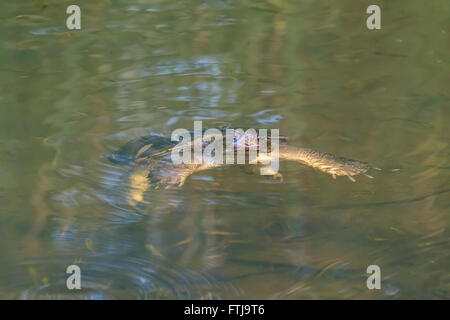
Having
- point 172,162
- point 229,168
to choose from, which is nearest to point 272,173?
point 229,168

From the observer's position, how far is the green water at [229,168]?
2129 millimetres

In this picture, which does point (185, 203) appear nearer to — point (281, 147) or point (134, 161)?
point (134, 161)

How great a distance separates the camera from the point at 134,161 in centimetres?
288

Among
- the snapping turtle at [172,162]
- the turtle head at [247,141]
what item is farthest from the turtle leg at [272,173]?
the turtle head at [247,141]

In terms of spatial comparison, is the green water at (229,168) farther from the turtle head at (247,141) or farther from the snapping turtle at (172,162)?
the turtle head at (247,141)

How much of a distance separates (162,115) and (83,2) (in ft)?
8.61

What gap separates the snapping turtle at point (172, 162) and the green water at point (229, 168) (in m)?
0.06

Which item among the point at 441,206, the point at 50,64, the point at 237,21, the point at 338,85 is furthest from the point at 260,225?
the point at 237,21

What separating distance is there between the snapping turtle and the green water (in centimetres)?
6

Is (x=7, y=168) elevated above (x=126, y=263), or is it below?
above

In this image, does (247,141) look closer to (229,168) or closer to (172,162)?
(229,168)

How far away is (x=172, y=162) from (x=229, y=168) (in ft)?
0.95

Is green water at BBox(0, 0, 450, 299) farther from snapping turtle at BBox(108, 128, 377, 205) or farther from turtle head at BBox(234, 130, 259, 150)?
turtle head at BBox(234, 130, 259, 150)

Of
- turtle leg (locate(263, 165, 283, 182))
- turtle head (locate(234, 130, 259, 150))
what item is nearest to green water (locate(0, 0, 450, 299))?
turtle leg (locate(263, 165, 283, 182))
